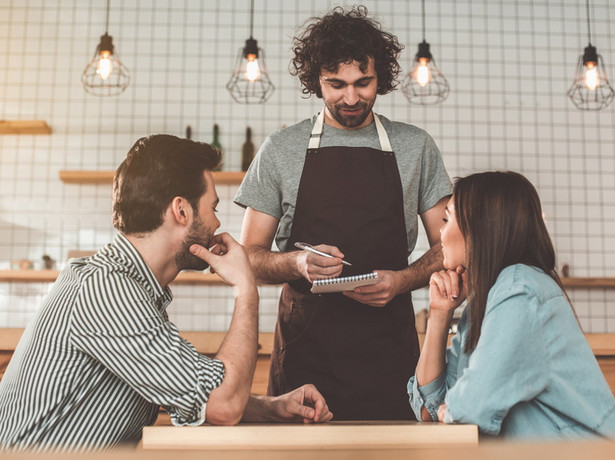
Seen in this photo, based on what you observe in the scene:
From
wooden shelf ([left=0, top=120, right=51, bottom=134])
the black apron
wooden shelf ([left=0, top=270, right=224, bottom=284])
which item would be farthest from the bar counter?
wooden shelf ([left=0, top=120, right=51, bottom=134])

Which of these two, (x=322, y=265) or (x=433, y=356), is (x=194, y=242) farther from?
(x=433, y=356)

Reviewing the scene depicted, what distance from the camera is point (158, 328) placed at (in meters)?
1.17

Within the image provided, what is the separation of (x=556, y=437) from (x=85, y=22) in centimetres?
405

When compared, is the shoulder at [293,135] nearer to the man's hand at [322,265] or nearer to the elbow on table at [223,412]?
the man's hand at [322,265]

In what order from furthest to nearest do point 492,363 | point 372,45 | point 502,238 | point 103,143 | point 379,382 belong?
point 103,143 < point 372,45 < point 379,382 < point 502,238 < point 492,363

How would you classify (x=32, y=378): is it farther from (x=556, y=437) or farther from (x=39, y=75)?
(x=39, y=75)

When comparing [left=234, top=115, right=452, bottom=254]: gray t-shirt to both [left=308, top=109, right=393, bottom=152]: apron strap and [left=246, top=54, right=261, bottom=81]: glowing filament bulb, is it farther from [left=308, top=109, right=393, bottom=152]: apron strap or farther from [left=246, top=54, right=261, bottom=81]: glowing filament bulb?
[left=246, top=54, right=261, bottom=81]: glowing filament bulb

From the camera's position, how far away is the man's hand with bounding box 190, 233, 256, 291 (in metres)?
1.38

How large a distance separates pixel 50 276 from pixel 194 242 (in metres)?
2.73

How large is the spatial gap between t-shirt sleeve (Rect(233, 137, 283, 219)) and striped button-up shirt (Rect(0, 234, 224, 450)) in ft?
2.80

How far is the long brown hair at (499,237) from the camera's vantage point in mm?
1289

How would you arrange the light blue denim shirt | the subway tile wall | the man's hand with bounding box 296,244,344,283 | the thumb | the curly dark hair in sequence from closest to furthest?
the light blue denim shirt < the thumb < the man's hand with bounding box 296,244,344,283 < the curly dark hair < the subway tile wall

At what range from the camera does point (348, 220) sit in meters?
1.97

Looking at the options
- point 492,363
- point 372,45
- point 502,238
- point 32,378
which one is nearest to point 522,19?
point 372,45
